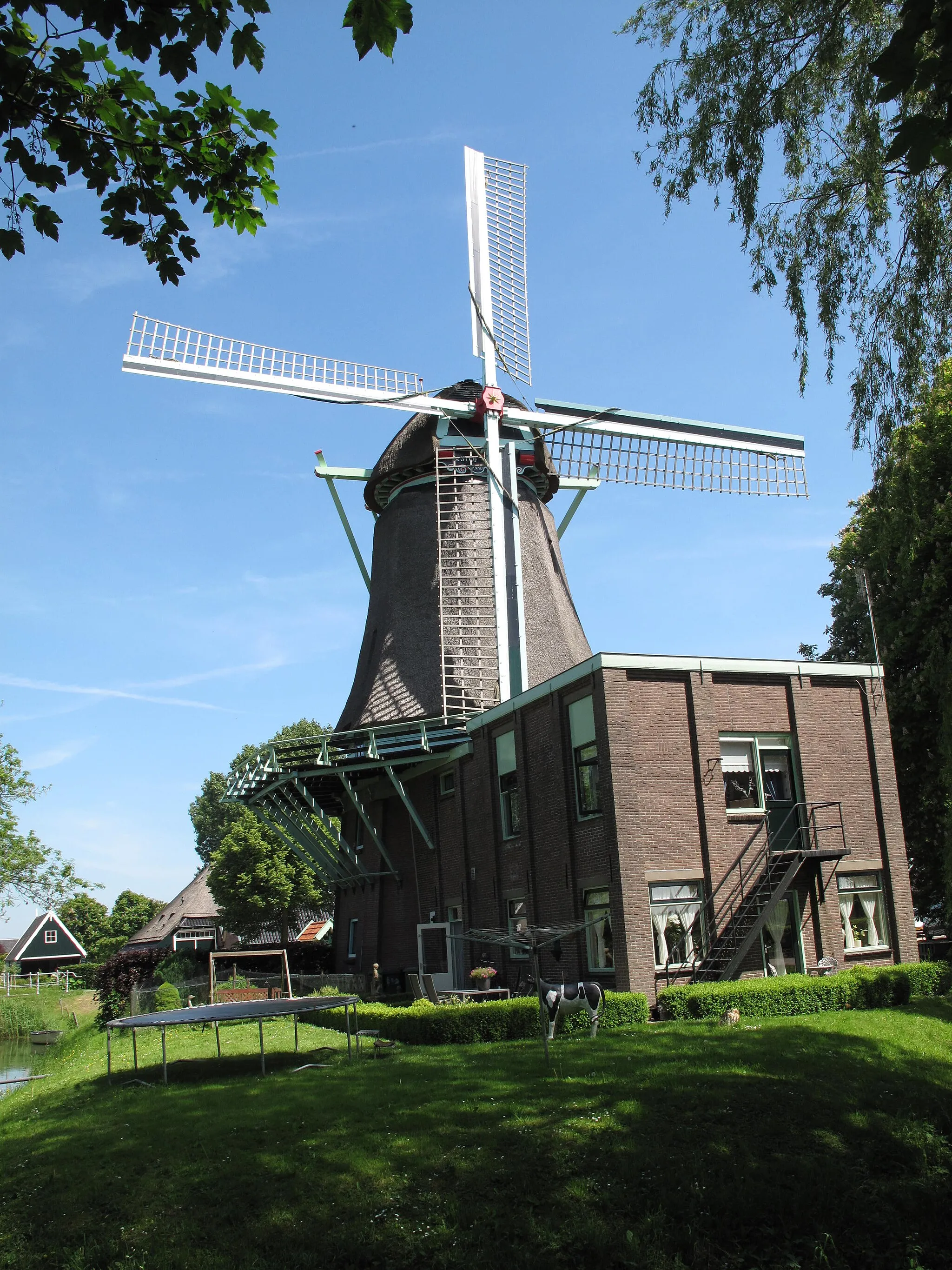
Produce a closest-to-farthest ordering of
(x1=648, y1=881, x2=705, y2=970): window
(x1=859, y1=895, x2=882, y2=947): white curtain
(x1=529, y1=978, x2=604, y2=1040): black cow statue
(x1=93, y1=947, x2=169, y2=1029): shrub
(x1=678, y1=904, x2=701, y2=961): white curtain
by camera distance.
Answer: (x1=529, y1=978, x2=604, y2=1040): black cow statue
(x1=648, y1=881, x2=705, y2=970): window
(x1=678, y1=904, x2=701, y2=961): white curtain
(x1=859, y1=895, x2=882, y2=947): white curtain
(x1=93, y1=947, x2=169, y2=1029): shrub

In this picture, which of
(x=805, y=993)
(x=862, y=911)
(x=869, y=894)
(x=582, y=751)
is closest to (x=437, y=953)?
(x=582, y=751)

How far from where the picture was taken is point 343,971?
3328 cm

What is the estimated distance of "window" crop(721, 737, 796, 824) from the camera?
2117 cm

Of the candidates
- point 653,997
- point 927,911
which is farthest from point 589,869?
point 927,911

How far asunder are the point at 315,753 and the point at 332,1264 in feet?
63.9

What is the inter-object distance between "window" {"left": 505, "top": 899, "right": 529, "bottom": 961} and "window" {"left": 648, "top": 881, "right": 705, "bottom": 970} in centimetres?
365

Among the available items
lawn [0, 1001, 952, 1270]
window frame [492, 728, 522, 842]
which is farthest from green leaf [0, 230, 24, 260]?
window frame [492, 728, 522, 842]

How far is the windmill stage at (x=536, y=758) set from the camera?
20078 mm

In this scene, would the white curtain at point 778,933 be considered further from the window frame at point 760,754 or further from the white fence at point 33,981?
the white fence at point 33,981

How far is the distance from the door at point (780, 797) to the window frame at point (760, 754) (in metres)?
0.03

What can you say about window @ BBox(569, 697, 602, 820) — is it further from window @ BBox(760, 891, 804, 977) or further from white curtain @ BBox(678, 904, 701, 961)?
window @ BBox(760, 891, 804, 977)

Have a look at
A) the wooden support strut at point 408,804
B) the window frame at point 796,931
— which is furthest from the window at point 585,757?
the wooden support strut at point 408,804

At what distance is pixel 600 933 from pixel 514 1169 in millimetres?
11352

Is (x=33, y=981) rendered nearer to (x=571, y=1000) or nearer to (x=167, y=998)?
(x=167, y=998)
